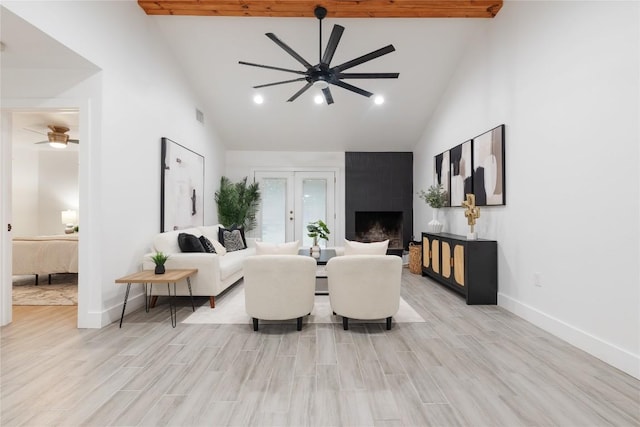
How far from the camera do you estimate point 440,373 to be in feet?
7.52

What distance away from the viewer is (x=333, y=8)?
429 centimetres

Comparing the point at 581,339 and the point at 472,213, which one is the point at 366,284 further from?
the point at 472,213

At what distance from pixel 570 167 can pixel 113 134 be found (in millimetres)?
4576

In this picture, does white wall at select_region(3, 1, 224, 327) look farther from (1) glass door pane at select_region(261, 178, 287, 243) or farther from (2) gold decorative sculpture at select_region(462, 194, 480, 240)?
(2) gold decorative sculpture at select_region(462, 194, 480, 240)

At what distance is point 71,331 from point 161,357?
1276 millimetres

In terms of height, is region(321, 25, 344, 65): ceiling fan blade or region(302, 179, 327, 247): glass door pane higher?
region(321, 25, 344, 65): ceiling fan blade

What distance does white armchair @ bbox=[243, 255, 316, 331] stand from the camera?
3008 mm

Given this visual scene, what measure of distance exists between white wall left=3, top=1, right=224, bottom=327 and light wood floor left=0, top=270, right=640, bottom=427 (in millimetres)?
710

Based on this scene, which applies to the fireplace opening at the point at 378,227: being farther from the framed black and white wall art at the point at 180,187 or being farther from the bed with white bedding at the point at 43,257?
the bed with white bedding at the point at 43,257

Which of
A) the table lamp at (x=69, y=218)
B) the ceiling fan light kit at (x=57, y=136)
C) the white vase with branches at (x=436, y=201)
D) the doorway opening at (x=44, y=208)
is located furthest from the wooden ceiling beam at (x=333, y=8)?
the table lamp at (x=69, y=218)

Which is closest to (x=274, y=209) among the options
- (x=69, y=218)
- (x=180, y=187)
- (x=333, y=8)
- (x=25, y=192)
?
(x=180, y=187)

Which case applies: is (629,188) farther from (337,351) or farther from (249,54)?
(249,54)

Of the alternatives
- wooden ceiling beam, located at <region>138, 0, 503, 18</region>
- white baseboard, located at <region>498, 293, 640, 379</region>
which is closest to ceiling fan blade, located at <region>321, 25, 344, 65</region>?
wooden ceiling beam, located at <region>138, 0, 503, 18</region>

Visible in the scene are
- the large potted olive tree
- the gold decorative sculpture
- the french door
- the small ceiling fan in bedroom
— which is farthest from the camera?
the french door
